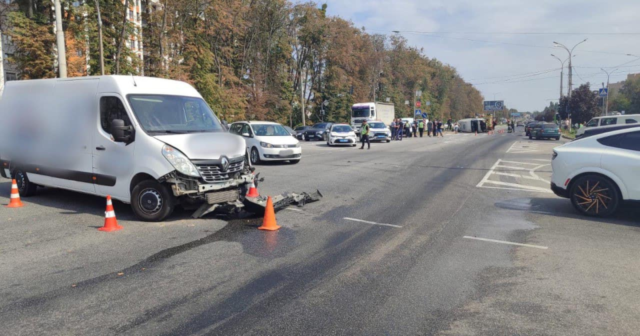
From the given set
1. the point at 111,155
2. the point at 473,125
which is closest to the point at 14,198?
the point at 111,155

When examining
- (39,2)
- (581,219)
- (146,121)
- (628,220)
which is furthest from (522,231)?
(39,2)

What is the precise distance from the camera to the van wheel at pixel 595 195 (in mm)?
8383

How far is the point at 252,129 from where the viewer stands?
1883 cm

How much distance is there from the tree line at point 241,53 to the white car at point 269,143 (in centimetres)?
1285

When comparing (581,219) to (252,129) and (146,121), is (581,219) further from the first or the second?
(252,129)

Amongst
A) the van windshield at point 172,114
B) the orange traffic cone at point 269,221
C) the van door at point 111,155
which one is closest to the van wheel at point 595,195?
the orange traffic cone at point 269,221

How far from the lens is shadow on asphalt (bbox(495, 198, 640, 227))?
8375mm

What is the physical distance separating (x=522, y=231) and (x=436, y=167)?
999 centimetres

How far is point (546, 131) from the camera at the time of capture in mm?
39469

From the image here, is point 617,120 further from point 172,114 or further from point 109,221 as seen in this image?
point 109,221

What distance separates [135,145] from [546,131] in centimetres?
3867

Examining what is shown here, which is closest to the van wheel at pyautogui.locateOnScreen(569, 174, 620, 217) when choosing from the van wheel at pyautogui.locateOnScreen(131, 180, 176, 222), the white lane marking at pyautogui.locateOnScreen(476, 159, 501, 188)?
the white lane marking at pyautogui.locateOnScreen(476, 159, 501, 188)

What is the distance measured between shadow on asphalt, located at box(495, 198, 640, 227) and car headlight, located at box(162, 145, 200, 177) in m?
6.29

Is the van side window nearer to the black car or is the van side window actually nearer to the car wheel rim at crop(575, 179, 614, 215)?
Result: the car wheel rim at crop(575, 179, 614, 215)
